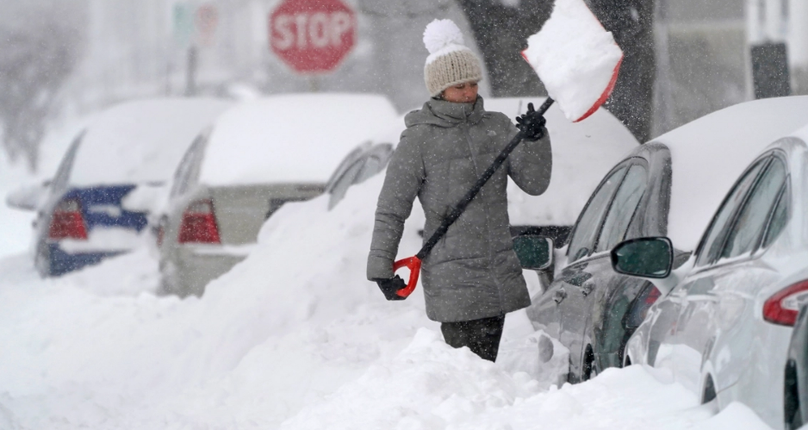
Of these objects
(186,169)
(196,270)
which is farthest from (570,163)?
(186,169)

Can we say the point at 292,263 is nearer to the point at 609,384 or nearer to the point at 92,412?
the point at 92,412

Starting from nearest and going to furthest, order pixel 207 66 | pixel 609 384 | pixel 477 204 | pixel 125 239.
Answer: pixel 609 384 < pixel 477 204 < pixel 125 239 < pixel 207 66

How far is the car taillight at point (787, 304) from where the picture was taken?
2.37m

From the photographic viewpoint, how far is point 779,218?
279 cm

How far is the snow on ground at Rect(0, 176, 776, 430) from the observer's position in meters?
3.90

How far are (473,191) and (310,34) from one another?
10.5m

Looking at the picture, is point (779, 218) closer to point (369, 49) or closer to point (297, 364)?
point (297, 364)

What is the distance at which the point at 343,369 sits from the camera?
6.33m

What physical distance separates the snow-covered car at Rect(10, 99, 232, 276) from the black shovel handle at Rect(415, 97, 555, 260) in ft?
22.3

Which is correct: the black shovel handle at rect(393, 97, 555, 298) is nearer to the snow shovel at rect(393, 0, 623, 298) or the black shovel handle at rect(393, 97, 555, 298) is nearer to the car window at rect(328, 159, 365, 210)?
the snow shovel at rect(393, 0, 623, 298)

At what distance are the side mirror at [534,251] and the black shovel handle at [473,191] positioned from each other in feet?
0.79

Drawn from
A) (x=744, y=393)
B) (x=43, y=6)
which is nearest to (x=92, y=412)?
(x=744, y=393)

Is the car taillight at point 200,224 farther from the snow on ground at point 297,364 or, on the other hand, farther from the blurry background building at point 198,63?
the blurry background building at point 198,63

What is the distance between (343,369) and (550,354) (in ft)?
5.71
